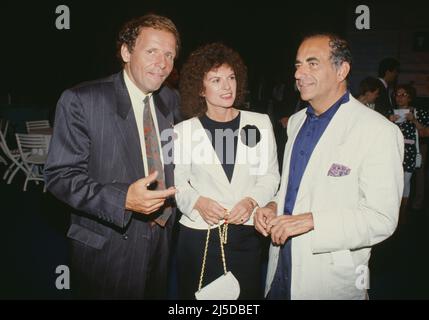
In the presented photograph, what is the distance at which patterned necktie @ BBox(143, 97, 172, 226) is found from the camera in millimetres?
2082

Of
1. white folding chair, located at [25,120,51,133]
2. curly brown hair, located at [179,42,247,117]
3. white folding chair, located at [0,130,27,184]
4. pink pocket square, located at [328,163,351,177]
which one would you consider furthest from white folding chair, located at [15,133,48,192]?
pink pocket square, located at [328,163,351,177]

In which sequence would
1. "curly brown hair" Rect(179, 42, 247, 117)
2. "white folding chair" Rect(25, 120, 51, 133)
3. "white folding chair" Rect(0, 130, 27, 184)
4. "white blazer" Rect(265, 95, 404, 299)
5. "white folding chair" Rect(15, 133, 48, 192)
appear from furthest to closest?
"white folding chair" Rect(25, 120, 51, 133) < "white folding chair" Rect(0, 130, 27, 184) < "white folding chair" Rect(15, 133, 48, 192) < "curly brown hair" Rect(179, 42, 247, 117) < "white blazer" Rect(265, 95, 404, 299)

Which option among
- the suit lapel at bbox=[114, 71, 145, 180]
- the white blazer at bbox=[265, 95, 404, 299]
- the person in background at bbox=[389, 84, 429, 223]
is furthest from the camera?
the person in background at bbox=[389, 84, 429, 223]

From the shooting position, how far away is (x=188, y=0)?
9.66m

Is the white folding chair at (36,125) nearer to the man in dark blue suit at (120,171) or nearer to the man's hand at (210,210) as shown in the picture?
the man in dark blue suit at (120,171)

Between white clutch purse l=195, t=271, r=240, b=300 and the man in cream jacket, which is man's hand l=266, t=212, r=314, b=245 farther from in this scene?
white clutch purse l=195, t=271, r=240, b=300

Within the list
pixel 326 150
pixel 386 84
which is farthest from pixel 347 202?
pixel 386 84

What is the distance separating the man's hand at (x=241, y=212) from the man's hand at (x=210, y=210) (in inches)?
2.6

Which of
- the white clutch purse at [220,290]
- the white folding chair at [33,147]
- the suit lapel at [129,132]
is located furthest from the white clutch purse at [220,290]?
the white folding chair at [33,147]

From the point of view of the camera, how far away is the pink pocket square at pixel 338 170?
1.83 metres

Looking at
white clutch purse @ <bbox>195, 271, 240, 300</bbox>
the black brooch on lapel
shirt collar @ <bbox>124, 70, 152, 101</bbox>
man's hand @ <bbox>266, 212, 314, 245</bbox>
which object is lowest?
white clutch purse @ <bbox>195, 271, 240, 300</bbox>

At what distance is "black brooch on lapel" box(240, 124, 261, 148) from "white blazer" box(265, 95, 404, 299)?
0.52 metres

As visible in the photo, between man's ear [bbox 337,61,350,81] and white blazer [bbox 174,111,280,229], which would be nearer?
man's ear [bbox 337,61,350,81]
